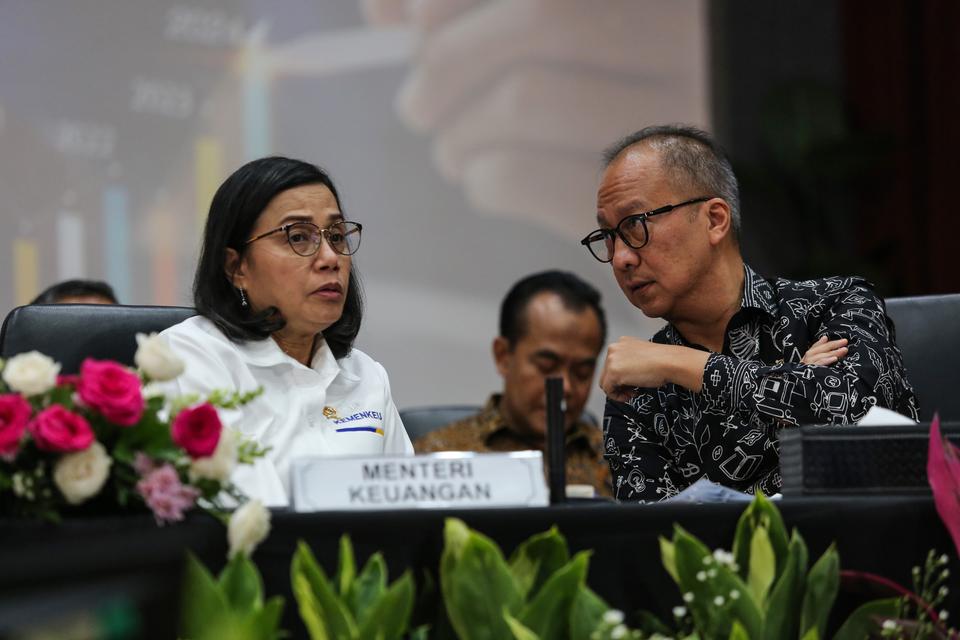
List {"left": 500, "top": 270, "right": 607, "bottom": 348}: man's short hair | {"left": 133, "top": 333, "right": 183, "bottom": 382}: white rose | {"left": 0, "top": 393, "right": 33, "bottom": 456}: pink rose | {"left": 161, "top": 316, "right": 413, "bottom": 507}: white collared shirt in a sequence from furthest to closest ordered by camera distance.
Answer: {"left": 500, "top": 270, "right": 607, "bottom": 348}: man's short hair < {"left": 161, "top": 316, "right": 413, "bottom": 507}: white collared shirt < {"left": 133, "top": 333, "right": 183, "bottom": 382}: white rose < {"left": 0, "top": 393, "right": 33, "bottom": 456}: pink rose

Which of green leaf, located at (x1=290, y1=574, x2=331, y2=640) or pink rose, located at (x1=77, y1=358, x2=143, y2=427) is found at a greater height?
pink rose, located at (x1=77, y1=358, x2=143, y2=427)

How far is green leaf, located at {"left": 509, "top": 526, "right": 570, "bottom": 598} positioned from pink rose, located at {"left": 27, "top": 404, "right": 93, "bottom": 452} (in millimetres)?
404

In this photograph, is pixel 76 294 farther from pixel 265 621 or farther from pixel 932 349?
pixel 265 621

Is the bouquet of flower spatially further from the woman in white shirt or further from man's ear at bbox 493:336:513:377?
man's ear at bbox 493:336:513:377

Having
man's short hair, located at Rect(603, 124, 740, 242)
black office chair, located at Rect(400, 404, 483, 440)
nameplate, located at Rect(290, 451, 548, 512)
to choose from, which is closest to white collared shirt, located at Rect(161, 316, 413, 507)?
nameplate, located at Rect(290, 451, 548, 512)

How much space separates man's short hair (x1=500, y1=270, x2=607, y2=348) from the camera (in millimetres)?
3266

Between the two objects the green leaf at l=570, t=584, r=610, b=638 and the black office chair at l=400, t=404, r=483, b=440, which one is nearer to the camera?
the green leaf at l=570, t=584, r=610, b=638

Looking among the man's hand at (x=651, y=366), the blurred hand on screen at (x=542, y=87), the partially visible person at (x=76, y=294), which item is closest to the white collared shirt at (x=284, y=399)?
the man's hand at (x=651, y=366)

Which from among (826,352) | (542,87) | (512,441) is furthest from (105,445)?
(542,87)

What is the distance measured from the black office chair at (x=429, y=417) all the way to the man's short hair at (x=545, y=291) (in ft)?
0.81

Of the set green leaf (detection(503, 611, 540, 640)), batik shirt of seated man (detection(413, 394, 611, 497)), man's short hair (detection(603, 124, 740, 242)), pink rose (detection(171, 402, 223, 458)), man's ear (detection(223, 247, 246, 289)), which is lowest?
batik shirt of seated man (detection(413, 394, 611, 497))

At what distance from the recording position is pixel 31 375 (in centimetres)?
114

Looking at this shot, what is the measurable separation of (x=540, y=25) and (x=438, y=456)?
3.39 metres

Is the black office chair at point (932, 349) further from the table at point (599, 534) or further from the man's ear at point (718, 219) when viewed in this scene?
the table at point (599, 534)
